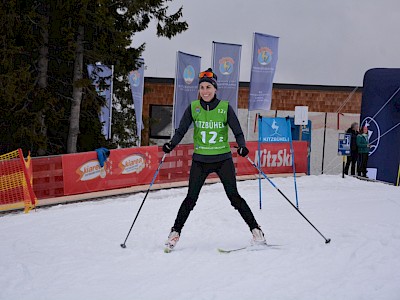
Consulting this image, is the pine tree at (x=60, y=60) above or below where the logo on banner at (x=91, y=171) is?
above

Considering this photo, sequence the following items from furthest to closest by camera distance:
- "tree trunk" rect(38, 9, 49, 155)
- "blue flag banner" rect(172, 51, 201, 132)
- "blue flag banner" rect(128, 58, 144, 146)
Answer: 1. "blue flag banner" rect(128, 58, 144, 146)
2. "tree trunk" rect(38, 9, 49, 155)
3. "blue flag banner" rect(172, 51, 201, 132)

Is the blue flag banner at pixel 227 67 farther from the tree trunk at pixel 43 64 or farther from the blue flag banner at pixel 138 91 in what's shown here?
the tree trunk at pixel 43 64

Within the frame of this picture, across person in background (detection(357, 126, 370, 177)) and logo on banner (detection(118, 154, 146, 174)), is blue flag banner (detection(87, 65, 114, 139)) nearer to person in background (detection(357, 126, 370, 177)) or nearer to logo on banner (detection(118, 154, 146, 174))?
logo on banner (detection(118, 154, 146, 174))

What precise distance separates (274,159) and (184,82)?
4.02 m

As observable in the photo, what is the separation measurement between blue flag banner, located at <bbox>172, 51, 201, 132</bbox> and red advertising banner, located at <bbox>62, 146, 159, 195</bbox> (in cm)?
446

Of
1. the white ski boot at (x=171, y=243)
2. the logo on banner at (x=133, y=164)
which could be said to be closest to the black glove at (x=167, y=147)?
the white ski boot at (x=171, y=243)

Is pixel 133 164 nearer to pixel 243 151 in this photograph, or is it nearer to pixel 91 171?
pixel 91 171

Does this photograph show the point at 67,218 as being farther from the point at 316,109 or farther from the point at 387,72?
the point at 316,109

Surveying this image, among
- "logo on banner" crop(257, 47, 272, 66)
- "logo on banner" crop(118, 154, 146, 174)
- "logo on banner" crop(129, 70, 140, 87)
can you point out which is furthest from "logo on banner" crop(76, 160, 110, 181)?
"logo on banner" crop(257, 47, 272, 66)

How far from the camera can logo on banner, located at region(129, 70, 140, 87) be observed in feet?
65.0

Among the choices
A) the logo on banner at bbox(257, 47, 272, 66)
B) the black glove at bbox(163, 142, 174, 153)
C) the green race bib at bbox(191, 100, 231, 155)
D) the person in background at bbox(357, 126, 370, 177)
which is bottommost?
the person in background at bbox(357, 126, 370, 177)

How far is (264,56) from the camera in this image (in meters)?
18.6

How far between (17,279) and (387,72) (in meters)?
13.2

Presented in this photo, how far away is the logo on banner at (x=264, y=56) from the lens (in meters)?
18.5
